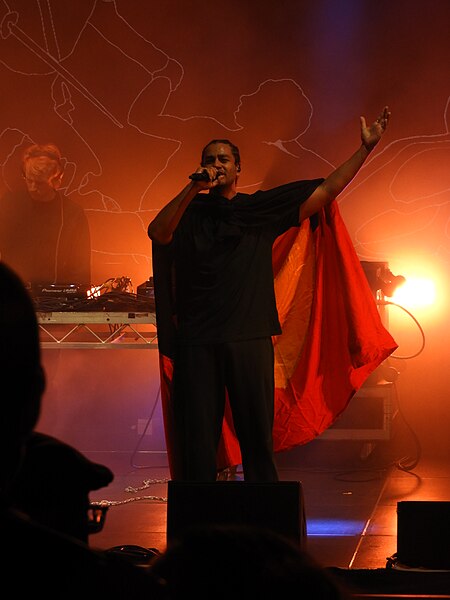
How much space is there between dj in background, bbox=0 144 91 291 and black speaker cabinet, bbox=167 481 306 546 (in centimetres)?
430

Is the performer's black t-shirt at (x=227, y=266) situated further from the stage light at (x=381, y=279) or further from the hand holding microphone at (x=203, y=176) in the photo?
the stage light at (x=381, y=279)

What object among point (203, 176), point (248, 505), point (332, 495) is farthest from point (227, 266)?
point (332, 495)

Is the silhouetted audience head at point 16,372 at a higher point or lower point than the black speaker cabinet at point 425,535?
higher

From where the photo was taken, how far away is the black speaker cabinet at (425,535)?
306 cm

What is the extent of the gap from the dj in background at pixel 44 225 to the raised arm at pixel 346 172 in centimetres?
337

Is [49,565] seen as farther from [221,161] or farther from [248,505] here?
[221,161]

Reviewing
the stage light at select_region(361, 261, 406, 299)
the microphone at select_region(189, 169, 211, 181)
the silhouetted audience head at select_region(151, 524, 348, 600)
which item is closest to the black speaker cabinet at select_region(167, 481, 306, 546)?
the microphone at select_region(189, 169, 211, 181)

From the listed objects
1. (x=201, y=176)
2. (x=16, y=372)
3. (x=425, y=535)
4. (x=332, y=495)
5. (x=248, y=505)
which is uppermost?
(x=201, y=176)

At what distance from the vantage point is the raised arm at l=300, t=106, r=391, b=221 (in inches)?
157

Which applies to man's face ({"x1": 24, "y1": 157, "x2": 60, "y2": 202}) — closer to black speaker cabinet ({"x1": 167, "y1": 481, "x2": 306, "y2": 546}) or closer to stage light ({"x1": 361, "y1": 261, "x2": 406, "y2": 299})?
stage light ({"x1": 361, "y1": 261, "x2": 406, "y2": 299})

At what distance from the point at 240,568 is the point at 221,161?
10.1ft

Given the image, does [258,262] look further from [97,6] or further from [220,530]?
[97,6]

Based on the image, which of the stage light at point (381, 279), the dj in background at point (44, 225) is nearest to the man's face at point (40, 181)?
the dj in background at point (44, 225)

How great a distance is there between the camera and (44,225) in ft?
23.8
